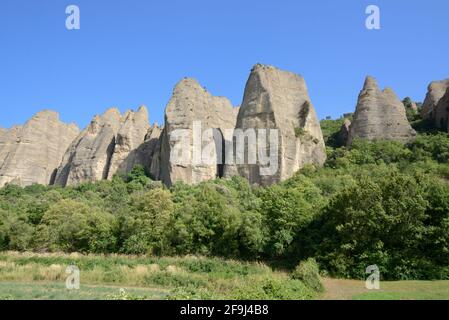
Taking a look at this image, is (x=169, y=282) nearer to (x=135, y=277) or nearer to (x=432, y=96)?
(x=135, y=277)

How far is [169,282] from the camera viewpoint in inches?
850

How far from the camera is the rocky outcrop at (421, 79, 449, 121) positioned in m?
55.6

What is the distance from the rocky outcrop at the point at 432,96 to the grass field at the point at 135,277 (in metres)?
40.5

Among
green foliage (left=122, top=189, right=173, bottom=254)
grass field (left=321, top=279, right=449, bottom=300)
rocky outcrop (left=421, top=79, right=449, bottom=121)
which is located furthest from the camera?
rocky outcrop (left=421, top=79, right=449, bottom=121)

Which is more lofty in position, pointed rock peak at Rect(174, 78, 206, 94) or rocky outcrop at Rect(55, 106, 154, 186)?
pointed rock peak at Rect(174, 78, 206, 94)

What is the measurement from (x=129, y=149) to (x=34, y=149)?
1712cm

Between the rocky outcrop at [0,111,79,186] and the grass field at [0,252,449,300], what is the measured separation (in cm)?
3206

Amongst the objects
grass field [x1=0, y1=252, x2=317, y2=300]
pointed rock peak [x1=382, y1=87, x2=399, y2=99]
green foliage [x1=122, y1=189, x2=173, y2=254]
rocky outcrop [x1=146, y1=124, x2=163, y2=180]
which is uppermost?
pointed rock peak [x1=382, y1=87, x2=399, y2=99]

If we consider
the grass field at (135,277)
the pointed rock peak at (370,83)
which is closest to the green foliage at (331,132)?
the pointed rock peak at (370,83)

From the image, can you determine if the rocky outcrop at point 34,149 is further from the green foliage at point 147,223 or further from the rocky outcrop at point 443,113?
the rocky outcrop at point 443,113

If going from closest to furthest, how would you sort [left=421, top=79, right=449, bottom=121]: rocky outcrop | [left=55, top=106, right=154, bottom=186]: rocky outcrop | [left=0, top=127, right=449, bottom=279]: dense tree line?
[left=0, top=127, right=449, bottom=279]: dense tree line, [left=421, top=79, right=449, bottom=121]: rocky outcrop, [left=55, top=106, right=154, bottom=186]: rocky outcrop

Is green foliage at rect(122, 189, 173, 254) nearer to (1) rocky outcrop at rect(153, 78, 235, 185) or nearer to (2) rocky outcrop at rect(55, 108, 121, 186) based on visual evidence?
(1) rocky outcrop at rect(153, 78, 235, 185)

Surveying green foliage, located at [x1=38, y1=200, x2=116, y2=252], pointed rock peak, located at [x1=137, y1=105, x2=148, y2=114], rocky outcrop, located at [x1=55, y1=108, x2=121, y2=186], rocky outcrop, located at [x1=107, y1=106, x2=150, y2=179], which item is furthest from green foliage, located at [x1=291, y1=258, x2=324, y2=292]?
pointed rock peak, located at [x1=137, y1=105, x2=148, y2=114]
